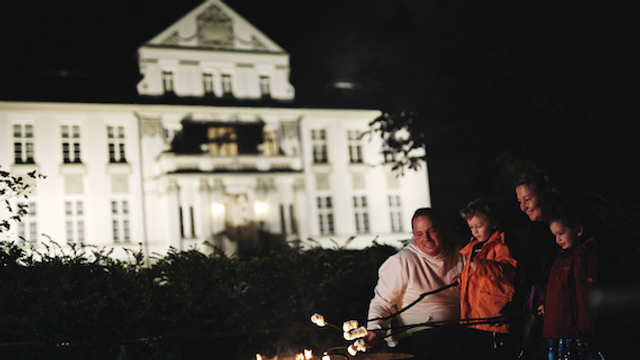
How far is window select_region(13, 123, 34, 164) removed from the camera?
2330 cm

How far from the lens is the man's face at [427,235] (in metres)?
4.06

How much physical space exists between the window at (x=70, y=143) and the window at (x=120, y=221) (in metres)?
2.19

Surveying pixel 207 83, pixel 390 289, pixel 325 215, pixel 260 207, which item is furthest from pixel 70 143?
pixel 390 289

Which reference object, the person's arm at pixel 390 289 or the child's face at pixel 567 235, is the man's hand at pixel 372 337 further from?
the child's face at pixel 567 235

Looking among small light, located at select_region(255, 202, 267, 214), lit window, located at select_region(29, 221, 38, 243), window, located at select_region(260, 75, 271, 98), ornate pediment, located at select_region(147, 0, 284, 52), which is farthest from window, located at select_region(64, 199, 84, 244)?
window, located at select_region(260, 75, 271, 98)

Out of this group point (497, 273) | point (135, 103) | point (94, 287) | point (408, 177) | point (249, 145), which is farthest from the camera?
point (408, 177)

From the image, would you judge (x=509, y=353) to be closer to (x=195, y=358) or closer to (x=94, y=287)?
(x=195, y=358)

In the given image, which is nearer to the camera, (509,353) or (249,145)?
(509,353)

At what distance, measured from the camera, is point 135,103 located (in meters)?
24.5

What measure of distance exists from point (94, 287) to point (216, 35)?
21769 millimetres

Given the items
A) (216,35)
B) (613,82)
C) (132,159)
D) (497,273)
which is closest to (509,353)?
(497,273)

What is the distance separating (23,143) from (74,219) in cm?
339

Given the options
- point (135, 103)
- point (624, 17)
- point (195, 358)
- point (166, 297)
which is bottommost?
point (195, 358)

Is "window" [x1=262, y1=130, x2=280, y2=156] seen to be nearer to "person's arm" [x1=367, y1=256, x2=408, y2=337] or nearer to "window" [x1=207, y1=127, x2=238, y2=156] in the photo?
"window" [x1=207, y1=127, x2=238, y2=156]
